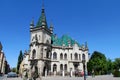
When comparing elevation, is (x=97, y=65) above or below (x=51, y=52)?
below

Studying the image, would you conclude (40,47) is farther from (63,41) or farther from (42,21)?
(63,41)

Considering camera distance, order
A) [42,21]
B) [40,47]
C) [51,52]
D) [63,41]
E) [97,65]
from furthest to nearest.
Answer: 1. [63,41]
2. [97,65]
3. [51,52]
4. [42,21]
5. [40,47]

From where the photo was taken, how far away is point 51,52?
67.9 metres

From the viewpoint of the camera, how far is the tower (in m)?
62.6

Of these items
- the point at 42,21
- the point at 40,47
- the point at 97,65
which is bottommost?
the point at 97,65

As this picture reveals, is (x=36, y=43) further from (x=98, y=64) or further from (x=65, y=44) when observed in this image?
(x=98, y=64)

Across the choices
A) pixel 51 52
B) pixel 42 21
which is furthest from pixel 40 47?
pixel 42 21

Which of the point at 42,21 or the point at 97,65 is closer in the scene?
the point at 42,21

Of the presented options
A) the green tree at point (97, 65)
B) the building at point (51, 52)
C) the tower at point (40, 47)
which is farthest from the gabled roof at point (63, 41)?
the green tree at point (97, 65)

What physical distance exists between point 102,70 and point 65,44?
53.0ft

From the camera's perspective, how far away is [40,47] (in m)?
63.1

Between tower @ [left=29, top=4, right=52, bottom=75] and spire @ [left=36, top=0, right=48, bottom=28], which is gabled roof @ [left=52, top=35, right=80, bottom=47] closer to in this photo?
tower @ [left=29, top=4, right=52, bottom=75]

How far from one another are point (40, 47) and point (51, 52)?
20.3 ft

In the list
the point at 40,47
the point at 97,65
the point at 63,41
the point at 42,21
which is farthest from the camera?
the point at 63,41
